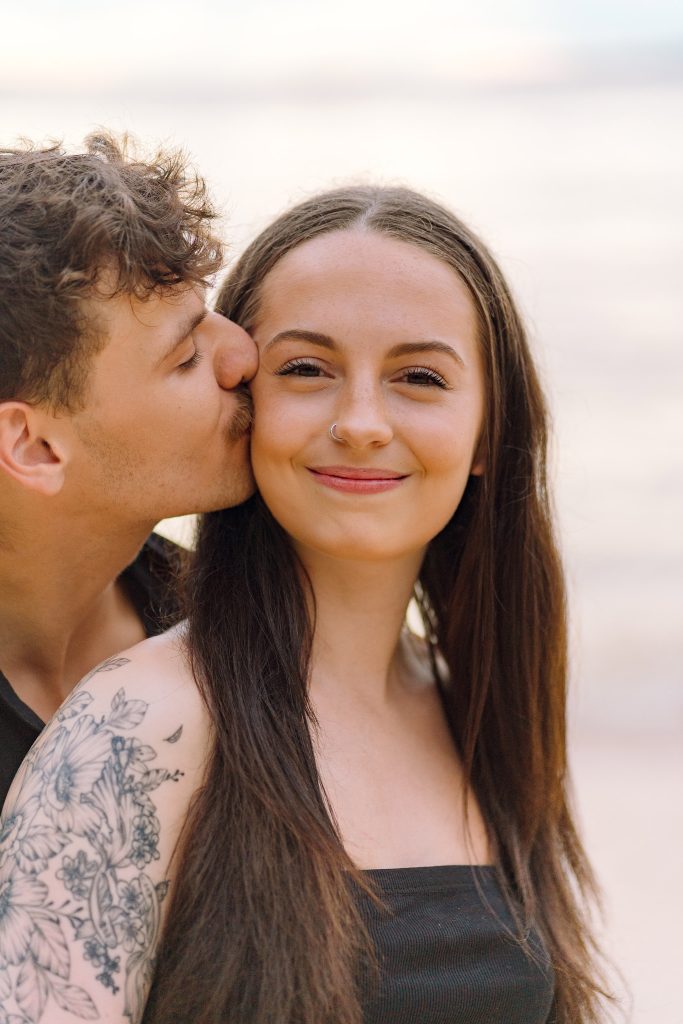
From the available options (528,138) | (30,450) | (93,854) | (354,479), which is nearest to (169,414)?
(30,450)

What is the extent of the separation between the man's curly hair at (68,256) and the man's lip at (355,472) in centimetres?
46

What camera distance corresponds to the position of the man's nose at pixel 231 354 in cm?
263

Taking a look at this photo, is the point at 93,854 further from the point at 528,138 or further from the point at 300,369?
the point at 528,138

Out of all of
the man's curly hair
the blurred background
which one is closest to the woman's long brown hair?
the man's curly hair

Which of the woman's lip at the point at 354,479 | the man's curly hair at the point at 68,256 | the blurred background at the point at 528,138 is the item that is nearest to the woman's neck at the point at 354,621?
the woman's lip at the point at 354,479

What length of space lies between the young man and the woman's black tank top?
749 mm

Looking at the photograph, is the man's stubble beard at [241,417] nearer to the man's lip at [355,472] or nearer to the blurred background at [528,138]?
the man's lip at [355,472]

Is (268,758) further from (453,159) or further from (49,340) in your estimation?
(453,159)

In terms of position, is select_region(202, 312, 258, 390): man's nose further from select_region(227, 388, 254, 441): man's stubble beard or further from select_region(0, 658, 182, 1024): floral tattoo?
select_region(0, 658, 182, 1024): floral tattoo

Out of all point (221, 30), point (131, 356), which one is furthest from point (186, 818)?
point (221, 30)

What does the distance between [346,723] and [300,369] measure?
67 cm

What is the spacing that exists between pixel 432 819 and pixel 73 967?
0.80m

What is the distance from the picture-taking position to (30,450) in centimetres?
264

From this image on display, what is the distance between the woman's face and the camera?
98.7 inches
